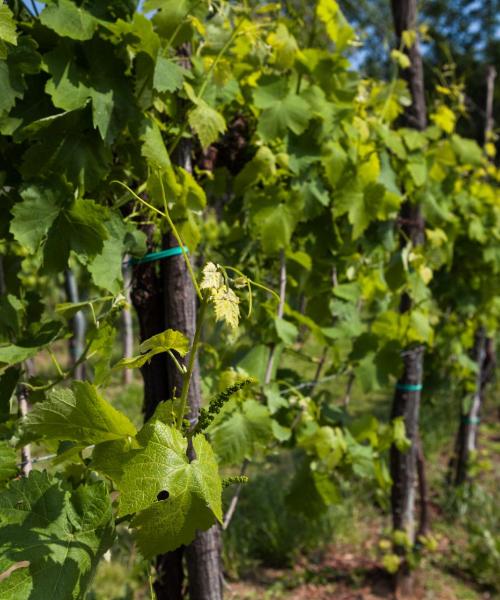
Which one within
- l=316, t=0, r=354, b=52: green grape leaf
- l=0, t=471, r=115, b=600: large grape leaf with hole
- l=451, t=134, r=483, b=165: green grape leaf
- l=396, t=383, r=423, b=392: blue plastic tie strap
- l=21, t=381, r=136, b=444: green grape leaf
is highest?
l=316, t=0, r=354, b=52: green grape leaf

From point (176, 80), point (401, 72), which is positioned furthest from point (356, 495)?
point (176, 80)

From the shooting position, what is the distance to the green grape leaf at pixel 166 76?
1239 millimetres

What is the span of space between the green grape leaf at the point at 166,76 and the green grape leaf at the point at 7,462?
736mm

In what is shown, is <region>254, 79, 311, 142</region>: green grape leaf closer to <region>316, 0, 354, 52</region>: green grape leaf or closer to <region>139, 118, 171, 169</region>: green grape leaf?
<region>316, 0, 354, 52</region>: green grape leaf

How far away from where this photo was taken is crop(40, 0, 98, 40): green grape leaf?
112 cm

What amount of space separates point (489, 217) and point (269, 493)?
6.68 ft

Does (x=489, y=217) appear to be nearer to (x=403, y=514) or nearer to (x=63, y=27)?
(x=403, y=514)

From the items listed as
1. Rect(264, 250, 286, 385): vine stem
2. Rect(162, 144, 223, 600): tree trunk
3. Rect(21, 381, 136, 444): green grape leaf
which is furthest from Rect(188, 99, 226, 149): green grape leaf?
Rect(21, 381, 136, 444): green grape leaf

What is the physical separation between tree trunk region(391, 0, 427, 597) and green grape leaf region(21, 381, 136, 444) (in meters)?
1.84

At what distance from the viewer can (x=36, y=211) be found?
117 centimetres

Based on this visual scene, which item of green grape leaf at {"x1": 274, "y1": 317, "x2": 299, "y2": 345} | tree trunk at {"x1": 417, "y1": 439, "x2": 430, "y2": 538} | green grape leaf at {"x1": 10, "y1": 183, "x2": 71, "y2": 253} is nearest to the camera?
green grape leaf at {"x1": 10, "y1": 183, "x2": 71, "y2": 253}

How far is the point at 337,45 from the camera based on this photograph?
6.31 ft

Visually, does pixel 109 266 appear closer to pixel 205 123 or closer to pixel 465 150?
pixel 205 123

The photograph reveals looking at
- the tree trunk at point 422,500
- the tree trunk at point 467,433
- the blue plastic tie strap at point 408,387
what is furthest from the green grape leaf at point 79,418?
the tree trunk at point 467,433
